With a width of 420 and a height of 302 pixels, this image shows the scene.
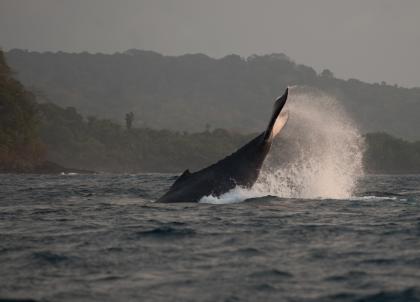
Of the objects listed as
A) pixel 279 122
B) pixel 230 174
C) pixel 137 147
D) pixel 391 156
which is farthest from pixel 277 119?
pixel 391 156

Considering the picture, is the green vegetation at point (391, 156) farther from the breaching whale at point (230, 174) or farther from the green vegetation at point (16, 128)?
the breaching whale at point (230, 174)

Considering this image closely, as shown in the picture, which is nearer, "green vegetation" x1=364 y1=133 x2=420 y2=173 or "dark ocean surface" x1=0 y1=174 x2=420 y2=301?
"dark ocean surface" x1=0 y1=174 x2=420 y2=301

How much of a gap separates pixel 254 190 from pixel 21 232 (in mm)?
6829

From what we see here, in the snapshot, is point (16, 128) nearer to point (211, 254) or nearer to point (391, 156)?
point (211, 254)

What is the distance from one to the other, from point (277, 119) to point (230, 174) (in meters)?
1.71

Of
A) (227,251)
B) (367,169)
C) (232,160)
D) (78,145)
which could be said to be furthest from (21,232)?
(367,169)

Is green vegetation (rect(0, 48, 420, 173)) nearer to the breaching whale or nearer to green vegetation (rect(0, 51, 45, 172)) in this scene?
green vegetation (rect(0, 51, 45, 172))

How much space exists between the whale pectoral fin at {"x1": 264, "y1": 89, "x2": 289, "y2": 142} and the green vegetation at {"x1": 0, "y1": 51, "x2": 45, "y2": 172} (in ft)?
218

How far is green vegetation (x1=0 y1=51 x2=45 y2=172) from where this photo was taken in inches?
3095

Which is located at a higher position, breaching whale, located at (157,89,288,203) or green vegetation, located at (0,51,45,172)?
green vegetation, located at (0,51,45,172)

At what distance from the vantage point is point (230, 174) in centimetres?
1514

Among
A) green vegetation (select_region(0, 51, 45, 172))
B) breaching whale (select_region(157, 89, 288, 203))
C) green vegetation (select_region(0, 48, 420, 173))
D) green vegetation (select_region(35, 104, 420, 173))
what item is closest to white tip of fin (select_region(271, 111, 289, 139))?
breaching whale (select_region(157, 89, 288, 203))

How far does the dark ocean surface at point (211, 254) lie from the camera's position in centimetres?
728

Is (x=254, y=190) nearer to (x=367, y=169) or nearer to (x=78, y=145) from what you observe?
(x=78, y=145)
